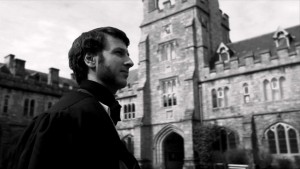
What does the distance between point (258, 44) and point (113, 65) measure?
22.8 metres

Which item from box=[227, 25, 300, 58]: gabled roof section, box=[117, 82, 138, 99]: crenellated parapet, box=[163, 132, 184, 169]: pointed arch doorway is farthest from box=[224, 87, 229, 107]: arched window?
box=[117, 82, 138, 99]: crenellated parapet

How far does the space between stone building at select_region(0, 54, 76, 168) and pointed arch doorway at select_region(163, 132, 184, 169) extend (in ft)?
37.9

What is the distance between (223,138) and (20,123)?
1652cm

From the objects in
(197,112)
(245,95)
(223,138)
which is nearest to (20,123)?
(197,112)

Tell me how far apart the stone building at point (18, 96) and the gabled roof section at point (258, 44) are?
17.0 meters

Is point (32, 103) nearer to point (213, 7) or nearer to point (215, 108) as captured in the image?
point (215, 108)

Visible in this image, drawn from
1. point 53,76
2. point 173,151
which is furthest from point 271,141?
point 53,76

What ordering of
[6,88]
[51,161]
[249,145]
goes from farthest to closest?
[6,88] → [249,145] → [51,161]

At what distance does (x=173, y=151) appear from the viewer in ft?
76.9

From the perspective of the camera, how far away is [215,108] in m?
20.4

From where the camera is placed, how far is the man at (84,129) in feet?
3.51

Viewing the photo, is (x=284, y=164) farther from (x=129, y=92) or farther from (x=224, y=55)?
(x=129, y=92)

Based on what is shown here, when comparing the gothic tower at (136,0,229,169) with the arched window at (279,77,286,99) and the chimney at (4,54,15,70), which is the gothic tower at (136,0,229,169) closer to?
the arched window at (279,77,286,99)

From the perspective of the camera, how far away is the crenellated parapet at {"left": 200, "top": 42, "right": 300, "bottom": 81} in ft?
59.3
